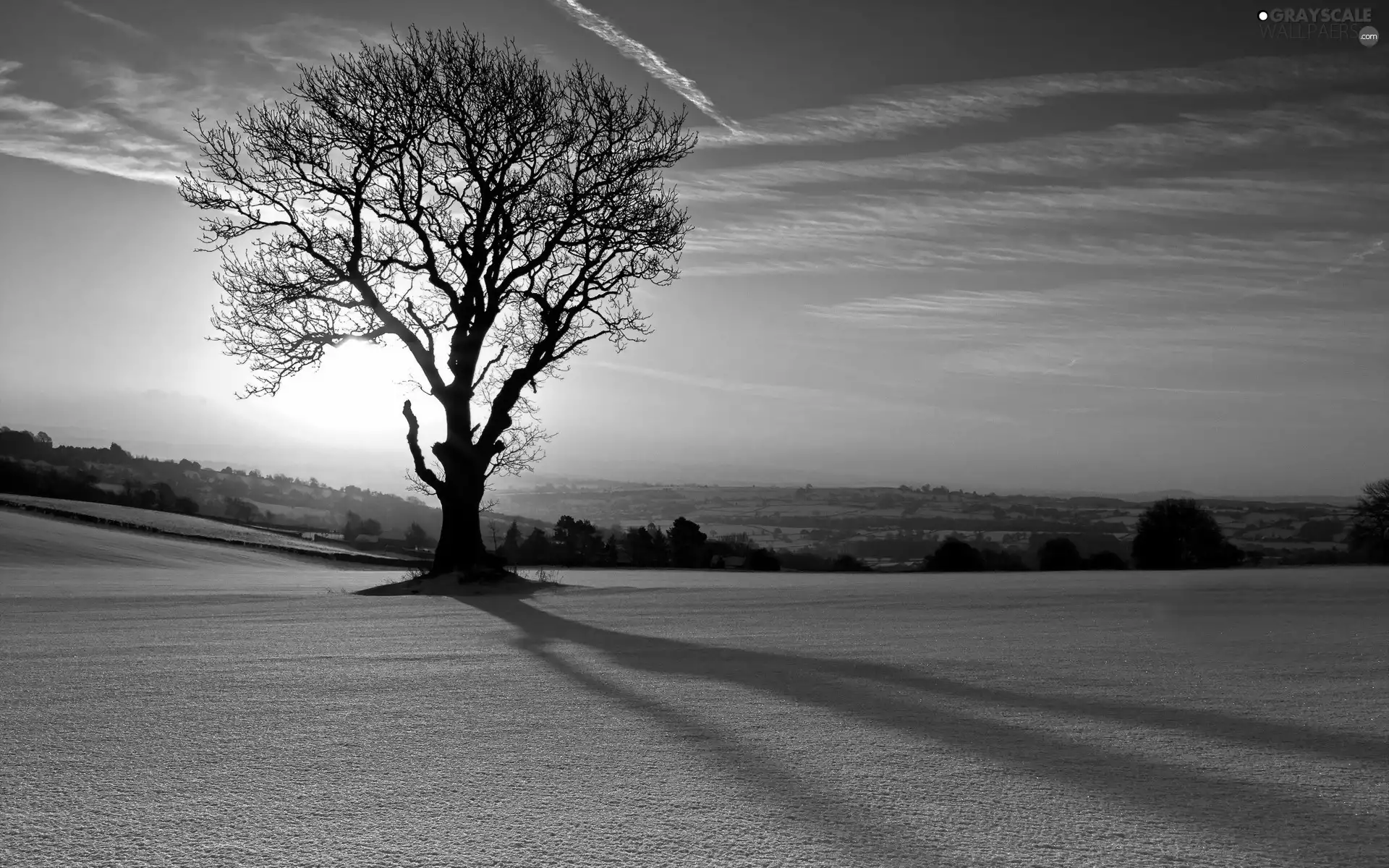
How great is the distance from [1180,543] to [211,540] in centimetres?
2820

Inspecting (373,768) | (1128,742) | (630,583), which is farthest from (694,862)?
(630,583)

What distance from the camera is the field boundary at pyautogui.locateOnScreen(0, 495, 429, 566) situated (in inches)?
1138

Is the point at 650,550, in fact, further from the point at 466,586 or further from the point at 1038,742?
the point at 1038,742

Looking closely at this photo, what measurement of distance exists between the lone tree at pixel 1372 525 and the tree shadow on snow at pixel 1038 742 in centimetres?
1468

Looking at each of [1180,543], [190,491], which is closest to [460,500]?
[1180,543]

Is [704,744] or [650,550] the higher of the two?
[704,744]

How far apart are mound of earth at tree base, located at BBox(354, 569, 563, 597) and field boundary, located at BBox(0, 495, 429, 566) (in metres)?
14.4

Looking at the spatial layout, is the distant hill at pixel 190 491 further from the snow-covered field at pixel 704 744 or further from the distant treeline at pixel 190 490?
the snow-covered field at pixel 704 744

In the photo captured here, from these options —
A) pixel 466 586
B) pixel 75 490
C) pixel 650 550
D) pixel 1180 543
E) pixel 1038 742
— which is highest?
pixel 1180 543

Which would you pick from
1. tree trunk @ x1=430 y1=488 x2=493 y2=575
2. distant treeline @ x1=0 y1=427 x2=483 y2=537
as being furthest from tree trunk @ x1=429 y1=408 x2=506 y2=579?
distant treeline @ x1=0 y1=427 x2=483 y2=537

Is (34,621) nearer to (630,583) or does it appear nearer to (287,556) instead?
(630,583)

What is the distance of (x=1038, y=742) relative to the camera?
3.61 m

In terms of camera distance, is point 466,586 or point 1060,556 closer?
point 466,586

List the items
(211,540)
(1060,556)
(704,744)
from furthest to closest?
(211,540) → (1060,556) → (704,744)
